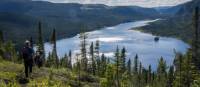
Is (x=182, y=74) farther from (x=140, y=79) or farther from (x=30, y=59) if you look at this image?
(x=140, y=79)

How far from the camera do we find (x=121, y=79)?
405ft

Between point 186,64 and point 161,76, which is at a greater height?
point 186,64

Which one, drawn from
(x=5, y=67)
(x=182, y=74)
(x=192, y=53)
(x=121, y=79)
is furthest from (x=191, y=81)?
(x=5, y=67)

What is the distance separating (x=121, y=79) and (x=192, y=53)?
48.2 meters

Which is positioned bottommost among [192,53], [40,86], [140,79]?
[140,79]

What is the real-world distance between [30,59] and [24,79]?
2.01m

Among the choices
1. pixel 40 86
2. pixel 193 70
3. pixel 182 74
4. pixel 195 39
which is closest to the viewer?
pixel 40 86

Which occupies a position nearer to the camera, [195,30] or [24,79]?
[24,79]

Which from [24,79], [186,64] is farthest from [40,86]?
[186,64]

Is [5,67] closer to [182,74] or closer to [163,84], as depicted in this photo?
[182,74]

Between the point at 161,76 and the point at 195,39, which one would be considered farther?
the point at 161,76

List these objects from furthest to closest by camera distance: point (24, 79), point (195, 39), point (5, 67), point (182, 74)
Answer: point (182, 74) → point (195, 39) → point (5, 67) → point (24, 79)

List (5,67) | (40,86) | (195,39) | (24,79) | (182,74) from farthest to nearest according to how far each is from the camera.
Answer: (182,74)
(195,39)
(5,67)
(24,79)
(40,86)

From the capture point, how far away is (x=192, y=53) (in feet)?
254
